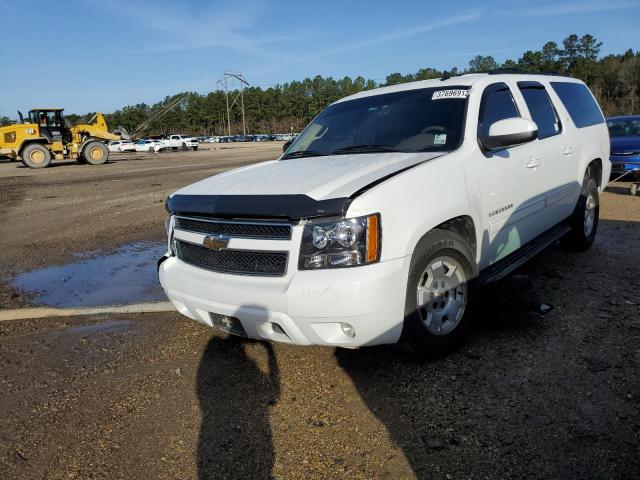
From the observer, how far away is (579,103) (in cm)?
571

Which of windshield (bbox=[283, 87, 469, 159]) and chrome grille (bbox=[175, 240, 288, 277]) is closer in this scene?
chrome grille (bbox=[175, 240, 288, 277])

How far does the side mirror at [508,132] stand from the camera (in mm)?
3654

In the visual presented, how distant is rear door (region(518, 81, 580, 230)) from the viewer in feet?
14.9

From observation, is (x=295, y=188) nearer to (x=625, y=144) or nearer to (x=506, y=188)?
(x=506, y=188)

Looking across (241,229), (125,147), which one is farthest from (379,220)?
(125,147)

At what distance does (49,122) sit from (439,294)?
27616mm

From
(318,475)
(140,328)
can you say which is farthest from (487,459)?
(140,328)

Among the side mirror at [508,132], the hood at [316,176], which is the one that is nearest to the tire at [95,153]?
the hood at [316,176]

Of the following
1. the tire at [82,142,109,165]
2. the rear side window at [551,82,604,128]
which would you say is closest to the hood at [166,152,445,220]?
the rear side window at [551,82,604,128]

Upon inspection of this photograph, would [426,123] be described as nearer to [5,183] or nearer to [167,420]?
[167,420]

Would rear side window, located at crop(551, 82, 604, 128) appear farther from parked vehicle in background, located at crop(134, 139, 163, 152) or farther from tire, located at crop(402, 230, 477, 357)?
parked vehicle in background, located at crop(134, 139, 163, 152)

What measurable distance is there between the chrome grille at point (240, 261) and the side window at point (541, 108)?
300cm

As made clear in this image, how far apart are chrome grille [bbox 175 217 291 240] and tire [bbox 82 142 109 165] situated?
26.5 meters

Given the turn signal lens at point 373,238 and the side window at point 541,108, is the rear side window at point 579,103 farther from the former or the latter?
the turn signal lens at point 373,238
